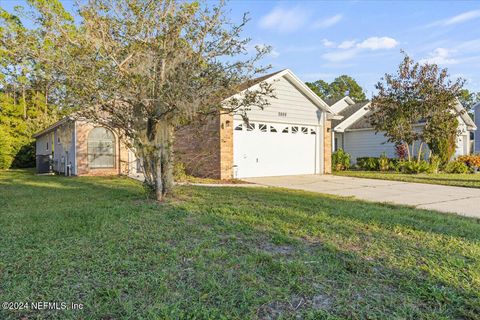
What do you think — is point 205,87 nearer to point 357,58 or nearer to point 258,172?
point 258,172

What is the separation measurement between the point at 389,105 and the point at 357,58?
2.93 metres

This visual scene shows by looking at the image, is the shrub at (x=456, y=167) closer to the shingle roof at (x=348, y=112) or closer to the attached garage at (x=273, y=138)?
the attached garage at (x=273, y=138)

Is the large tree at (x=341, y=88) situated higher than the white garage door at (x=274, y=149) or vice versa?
the large tree at (x=341, y=88)

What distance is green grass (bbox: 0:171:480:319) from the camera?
8.71 ft

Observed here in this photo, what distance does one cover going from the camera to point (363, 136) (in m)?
21.2

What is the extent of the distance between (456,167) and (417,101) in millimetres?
4215

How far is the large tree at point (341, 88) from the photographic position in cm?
5521

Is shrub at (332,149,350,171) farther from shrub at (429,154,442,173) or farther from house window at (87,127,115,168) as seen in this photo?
house window at (87,127,115,168)

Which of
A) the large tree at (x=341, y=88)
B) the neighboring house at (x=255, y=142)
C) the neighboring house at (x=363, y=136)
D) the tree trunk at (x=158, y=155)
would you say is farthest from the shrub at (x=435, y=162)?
the large tree at (x=341, y=88)

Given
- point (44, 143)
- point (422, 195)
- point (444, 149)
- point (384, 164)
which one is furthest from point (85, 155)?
point (444, 149)

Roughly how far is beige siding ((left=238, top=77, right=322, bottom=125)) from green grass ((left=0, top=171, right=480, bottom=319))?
26.2ft

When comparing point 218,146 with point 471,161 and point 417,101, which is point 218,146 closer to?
point 417,101

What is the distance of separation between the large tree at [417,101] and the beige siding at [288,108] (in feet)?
12.3

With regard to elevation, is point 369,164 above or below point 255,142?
below
